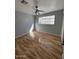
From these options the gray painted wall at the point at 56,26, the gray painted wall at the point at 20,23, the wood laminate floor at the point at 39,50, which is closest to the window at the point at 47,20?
the gray painted wall at the point at 56,26

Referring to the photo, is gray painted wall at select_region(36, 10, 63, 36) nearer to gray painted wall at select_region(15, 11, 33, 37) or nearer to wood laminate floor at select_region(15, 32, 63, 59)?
gray painted wall at select_region(15, 11, 33, 37)

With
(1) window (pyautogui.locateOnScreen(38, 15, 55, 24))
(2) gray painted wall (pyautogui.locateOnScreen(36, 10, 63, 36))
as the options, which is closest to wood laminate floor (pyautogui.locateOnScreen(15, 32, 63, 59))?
(2) gray painted wall (pyautogui.locateOnScreen(36, 10, 63, 36))

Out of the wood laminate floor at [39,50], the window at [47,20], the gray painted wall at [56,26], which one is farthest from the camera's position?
the window at [47,20]

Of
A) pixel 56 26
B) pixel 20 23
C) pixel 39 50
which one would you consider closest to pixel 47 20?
pixel 56 26

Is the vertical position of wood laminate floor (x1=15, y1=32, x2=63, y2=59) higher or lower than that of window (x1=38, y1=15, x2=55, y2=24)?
lower

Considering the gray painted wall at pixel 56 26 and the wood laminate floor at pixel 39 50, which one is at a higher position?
the gray painted wall at pixel 56 26

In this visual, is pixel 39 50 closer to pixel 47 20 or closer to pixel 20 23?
pixel 20 23

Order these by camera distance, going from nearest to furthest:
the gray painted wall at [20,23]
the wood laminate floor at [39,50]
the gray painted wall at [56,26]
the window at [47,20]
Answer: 1. the wood laminate floor at [39,50]
2. the gray painted wall at [20,23]
3. the gray painted wall at [56,26]
4. the window at [47,20]

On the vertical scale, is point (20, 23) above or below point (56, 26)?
above

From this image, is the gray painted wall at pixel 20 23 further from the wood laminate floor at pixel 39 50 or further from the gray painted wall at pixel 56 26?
the gray painted wall at pixel 56 26
